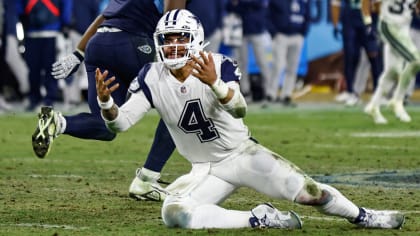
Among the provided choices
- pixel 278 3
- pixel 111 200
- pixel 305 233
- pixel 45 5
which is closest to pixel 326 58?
pixel 278 3

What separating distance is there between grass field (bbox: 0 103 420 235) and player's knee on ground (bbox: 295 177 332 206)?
16cm

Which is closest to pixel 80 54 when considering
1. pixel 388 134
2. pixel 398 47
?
pixel 388 134

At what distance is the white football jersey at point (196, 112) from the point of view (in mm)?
6773

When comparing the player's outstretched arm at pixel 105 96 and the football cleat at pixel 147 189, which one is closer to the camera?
the player's outstretched arm at pixel 105 96

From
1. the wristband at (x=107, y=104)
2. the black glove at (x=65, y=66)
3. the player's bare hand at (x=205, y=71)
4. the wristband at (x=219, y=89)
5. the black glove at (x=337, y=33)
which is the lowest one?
the black glove at (x=337, y=33)

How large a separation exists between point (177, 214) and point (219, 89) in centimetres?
71

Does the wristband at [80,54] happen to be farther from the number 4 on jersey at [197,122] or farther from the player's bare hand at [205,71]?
the player's bare hand at [205,71]

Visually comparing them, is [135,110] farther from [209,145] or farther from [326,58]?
[326,58]

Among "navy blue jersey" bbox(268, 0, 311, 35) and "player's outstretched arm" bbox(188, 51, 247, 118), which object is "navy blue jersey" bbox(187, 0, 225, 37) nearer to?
"navy blue jersey" bbox(268, 0, 311, 35)

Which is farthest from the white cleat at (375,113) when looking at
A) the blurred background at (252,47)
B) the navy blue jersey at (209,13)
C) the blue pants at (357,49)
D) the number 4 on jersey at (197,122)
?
the number 4 on jersey at (197,122)

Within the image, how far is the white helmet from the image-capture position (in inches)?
267

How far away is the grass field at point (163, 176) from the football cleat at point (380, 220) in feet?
0.16

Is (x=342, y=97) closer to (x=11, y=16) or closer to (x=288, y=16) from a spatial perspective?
(x=288, y=16)

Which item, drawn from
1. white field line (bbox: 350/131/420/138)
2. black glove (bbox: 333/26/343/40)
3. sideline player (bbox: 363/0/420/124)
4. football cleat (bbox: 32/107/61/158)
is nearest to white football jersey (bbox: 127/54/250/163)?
football cleat (bbox: 32/107/61/158)
